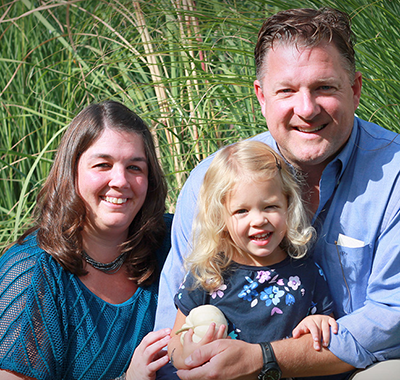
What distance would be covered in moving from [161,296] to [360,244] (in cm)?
96

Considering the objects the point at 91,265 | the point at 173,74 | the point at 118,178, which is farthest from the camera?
the point at 173,74

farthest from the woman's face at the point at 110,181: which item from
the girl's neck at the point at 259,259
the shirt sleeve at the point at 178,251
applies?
the girl's neck at the point at 259,259

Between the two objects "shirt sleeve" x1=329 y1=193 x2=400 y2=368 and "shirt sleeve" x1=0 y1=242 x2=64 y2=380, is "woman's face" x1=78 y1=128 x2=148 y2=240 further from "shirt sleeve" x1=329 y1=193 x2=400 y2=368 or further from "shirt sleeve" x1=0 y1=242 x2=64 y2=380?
"shirt sleeve" x1=329 y1=193 x2=400 y2=368

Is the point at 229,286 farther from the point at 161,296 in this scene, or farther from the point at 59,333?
the point at 59,333

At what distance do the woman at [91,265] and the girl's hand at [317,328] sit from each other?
0.58m

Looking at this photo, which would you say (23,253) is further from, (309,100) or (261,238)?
(309,100)

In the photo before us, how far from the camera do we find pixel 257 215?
2.06 m

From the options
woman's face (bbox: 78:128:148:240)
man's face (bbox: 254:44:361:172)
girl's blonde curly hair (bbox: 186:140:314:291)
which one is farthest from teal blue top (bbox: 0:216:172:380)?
man's face (bbox: 254:44:361:172)

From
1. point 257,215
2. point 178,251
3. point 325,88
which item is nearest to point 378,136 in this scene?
point 325,88

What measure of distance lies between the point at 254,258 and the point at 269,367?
18.9 inches

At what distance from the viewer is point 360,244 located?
2135mm

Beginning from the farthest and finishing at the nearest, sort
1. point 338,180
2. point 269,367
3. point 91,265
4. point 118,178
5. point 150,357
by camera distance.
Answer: point 91,265, point 118,178, point 338,180, point 150,357, point 269,367

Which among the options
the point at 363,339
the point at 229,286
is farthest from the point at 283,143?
the point at 363,339

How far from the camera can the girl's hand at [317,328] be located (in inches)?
76.9
